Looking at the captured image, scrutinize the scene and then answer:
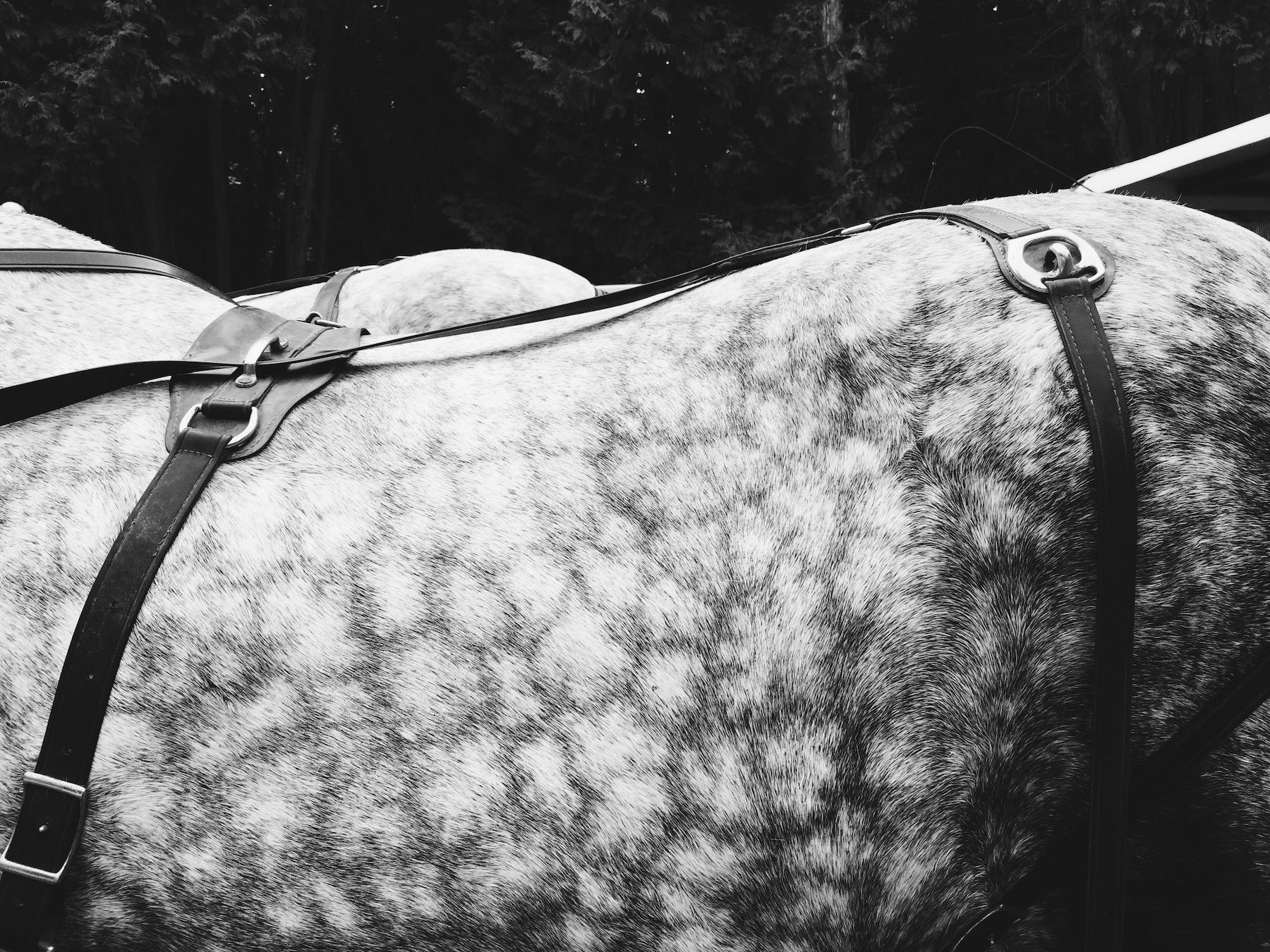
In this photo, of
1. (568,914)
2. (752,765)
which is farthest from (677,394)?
(568,914)

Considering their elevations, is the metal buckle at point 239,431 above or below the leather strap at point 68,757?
above

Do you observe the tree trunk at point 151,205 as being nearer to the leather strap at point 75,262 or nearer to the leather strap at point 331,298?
the leather strap at point 331,298

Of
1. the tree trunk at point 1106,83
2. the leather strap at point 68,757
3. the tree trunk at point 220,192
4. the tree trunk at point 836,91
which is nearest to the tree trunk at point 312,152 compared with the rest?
the tree trunk at point 220,192

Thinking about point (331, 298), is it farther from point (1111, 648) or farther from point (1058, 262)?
point (1111, 648)

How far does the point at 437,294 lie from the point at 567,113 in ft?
21.4

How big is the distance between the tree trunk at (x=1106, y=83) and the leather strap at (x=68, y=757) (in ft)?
31.4

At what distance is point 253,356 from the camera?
1.35 m

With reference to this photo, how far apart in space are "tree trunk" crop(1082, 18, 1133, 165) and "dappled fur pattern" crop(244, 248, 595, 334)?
7322mm

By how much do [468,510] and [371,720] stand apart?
0.95 feet

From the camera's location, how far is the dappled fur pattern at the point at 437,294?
3.29 metres

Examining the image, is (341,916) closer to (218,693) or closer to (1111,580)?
(218,693)

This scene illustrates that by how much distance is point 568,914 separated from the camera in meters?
1.10

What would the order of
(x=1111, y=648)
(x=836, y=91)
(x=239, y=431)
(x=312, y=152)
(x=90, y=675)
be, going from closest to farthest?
(x=1111, y=648), (x=90, y=675), (x=239, y=431), (x=836, y=91), (x=312, y=152)

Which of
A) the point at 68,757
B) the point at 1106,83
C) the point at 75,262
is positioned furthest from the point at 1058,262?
the point at 1106,83
